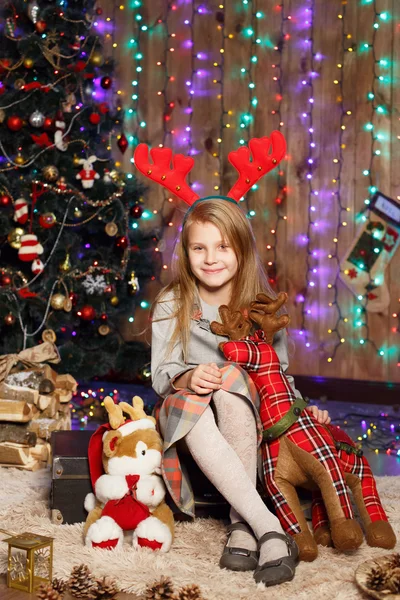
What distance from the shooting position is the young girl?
162 centimetres

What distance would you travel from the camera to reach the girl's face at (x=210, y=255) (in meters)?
1.98

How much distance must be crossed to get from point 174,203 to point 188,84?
66 centimetres

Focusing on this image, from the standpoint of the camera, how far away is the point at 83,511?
1864 millimetres

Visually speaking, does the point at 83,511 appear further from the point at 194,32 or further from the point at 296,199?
the point at 194,32

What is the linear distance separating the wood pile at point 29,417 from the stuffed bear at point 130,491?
86 cm

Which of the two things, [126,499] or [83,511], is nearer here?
[126,499]

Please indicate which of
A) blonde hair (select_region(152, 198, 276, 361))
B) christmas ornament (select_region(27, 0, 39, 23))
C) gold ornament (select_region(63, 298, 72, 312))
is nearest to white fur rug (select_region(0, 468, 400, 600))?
blonde hair (select_region(152, 198, 276, 361))

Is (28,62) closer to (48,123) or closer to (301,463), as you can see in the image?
(48,123)

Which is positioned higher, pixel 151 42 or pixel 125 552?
pixel 151 42

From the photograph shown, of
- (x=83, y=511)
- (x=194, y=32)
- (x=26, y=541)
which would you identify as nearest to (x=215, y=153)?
(x=194, y=32)

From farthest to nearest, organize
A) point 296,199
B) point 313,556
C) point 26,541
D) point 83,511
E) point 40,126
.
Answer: point 296,199 → point 40,126 → point 83,511 → point 313,556 → point 26,541

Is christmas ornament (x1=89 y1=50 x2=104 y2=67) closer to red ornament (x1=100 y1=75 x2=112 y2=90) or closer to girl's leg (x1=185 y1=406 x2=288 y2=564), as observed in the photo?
red ornament (x1=100 y1=75 x2=112 y2=90)

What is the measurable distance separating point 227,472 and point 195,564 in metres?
0.20

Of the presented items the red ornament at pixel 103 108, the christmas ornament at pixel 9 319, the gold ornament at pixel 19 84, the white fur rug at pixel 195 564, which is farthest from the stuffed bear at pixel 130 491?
the red ornament at pixel 103 108
